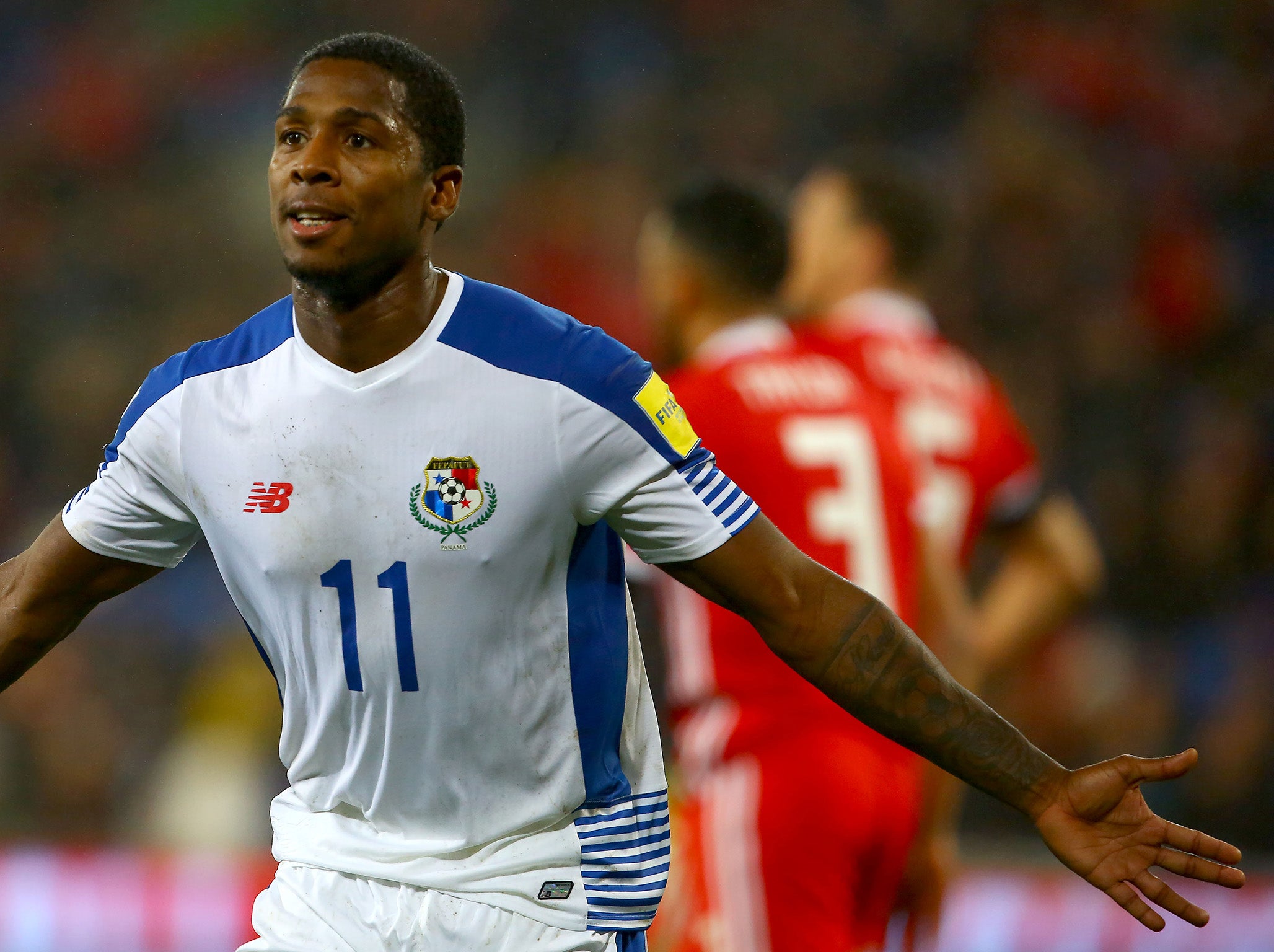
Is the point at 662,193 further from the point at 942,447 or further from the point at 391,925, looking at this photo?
the point at 391,925

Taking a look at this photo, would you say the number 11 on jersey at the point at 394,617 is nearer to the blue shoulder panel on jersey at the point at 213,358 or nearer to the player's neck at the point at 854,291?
the blue shoulder panel on jersey at the point at 213,358

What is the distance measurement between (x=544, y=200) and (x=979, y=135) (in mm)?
2578

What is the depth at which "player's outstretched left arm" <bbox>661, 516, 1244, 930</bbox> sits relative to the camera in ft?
8.02

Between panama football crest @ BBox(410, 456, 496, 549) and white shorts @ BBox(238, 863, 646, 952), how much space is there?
57cm

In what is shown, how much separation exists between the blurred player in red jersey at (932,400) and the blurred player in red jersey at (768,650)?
1.21ft

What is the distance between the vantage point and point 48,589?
2652 millimetres

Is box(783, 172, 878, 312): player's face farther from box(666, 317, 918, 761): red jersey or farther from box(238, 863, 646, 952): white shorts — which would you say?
box(238, 863, 646, 952): white shorts

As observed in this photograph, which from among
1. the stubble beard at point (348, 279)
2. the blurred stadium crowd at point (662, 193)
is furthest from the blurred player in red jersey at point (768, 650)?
the blurred stadium crowd at point (662, 193)

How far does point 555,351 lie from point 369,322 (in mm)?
294

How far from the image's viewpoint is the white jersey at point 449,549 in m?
2.42

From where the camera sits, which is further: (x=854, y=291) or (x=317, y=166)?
(x=854, y=291)

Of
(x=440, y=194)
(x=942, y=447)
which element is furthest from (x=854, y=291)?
(x=440, y=194)

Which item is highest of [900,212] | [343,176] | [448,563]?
[900,212]

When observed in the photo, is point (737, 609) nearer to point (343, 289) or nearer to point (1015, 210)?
point (343, 289)
